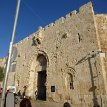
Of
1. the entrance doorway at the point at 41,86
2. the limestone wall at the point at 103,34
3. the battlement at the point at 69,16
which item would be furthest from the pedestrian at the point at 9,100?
the entrance doorway at the point at 41,86

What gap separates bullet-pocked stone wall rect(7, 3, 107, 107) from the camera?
1167 centimetres

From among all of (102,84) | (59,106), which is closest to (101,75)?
(102,84)

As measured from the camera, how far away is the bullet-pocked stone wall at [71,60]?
11672mm

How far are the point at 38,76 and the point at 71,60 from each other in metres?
5.94

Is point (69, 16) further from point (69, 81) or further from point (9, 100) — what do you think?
point (9, 100)

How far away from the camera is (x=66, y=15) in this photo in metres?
15.4

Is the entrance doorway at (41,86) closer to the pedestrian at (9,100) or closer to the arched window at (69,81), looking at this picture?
the arched window at (69,81)

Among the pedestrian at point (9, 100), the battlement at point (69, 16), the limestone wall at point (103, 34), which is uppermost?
the battlement at point (69, 16)

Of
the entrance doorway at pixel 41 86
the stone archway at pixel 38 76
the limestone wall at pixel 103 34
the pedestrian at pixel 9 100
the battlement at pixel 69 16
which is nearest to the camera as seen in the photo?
the pedestrian at pixel 9 100

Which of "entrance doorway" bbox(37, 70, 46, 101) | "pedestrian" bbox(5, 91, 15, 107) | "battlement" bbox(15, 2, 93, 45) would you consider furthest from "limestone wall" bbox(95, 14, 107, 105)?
"entrance doorway" bbox(37, 70, 46, 101)

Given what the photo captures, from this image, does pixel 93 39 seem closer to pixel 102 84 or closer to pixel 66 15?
pixel 102 84

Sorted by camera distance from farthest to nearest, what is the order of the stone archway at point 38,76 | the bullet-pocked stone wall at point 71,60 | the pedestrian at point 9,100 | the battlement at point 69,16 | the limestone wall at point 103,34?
the stone archway at point 38,76 → the battlement at point 69,16 → the bullet-pocked stone wall at point 71,60 → the limestone wall at point 103,34 → the pedestrian at point 9,100

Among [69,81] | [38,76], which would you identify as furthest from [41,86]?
[69,81]

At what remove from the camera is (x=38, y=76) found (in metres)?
18.3
